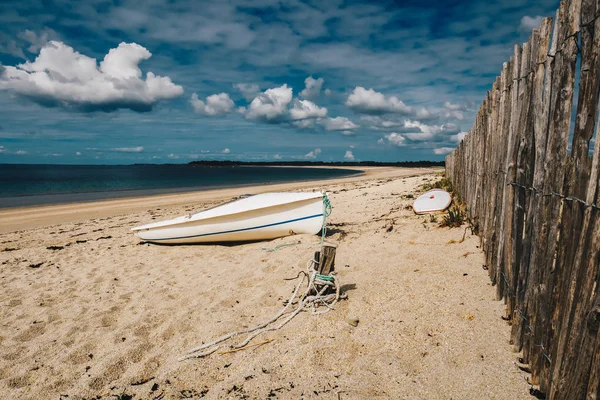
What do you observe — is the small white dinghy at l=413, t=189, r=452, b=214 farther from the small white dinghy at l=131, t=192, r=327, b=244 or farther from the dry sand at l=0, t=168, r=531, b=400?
the small white dinghy at l=131, t=192, r=327, b=244

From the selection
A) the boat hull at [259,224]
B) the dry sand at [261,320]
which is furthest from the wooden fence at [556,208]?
the boat hull at [259,224]

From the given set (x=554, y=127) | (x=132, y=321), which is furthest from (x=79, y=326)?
(x=554, y=127)

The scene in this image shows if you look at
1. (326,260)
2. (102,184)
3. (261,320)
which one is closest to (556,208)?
(326,260)

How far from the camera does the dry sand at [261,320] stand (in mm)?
2771

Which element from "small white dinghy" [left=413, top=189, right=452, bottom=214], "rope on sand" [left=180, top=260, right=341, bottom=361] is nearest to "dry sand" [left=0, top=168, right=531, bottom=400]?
"rope on sand" [left=180, top=260, right=341, bottom=361]

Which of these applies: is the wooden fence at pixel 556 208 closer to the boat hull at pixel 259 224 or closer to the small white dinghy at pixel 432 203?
the boat hull at pixel 259 224

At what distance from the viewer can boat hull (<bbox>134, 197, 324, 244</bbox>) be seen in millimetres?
7387

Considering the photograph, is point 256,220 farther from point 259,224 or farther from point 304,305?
point 304,305

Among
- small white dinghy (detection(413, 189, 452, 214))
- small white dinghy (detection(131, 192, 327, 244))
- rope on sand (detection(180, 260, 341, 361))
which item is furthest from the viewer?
small white dinghy (detection(413, 189, 452, 214))

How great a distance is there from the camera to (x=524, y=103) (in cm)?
283

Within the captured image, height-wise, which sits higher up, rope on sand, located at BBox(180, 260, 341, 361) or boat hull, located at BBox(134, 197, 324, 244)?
boat hull, located at BBox(134, 197, 324, 244)

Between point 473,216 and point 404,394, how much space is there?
169 inches

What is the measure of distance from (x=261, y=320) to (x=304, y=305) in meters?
0.49

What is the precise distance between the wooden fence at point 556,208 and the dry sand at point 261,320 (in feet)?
1.67
